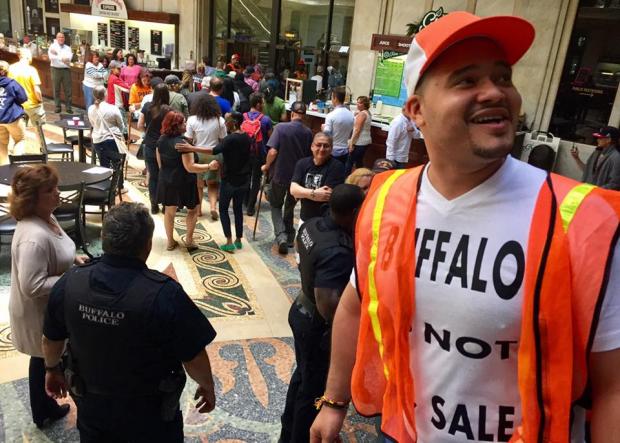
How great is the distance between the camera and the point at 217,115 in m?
5.72

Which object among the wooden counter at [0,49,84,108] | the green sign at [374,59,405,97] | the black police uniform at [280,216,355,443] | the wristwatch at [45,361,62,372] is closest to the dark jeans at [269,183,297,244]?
the black police uniform at [280,216,355,443]

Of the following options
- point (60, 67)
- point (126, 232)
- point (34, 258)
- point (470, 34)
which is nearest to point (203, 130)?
point (34, 258)

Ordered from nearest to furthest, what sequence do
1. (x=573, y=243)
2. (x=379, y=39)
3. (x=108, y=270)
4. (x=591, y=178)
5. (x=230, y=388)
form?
(x=573, y=243) < (x=108, y=270) < (x=230, y=388) < (x=591, y=178) < (x=379, y=39)

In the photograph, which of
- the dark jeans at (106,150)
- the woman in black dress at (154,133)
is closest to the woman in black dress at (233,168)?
the woman in black dress at (154,133)

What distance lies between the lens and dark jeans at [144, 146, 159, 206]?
20.2 feet

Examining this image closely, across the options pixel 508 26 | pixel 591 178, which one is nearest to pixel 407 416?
pixel 508 26

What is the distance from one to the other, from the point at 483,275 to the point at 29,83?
8988mm

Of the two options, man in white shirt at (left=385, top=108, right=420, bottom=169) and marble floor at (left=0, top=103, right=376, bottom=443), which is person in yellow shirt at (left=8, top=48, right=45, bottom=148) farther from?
man in white shirt at (left=385, top=108, right=420, bottom=169)

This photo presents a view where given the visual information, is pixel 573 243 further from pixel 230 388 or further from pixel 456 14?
pixel 230 388

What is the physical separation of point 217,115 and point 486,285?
16.6 ft

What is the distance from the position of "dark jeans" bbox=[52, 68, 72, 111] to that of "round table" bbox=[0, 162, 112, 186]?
26.4 feet

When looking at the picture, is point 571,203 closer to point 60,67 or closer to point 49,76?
point 60,67

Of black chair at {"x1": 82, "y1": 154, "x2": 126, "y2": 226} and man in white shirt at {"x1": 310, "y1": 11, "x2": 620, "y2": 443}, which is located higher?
man in white shirt at {"x1": 310, "y1": 11, "x2": 620, "y2": 443}

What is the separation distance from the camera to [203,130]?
5.59 m
